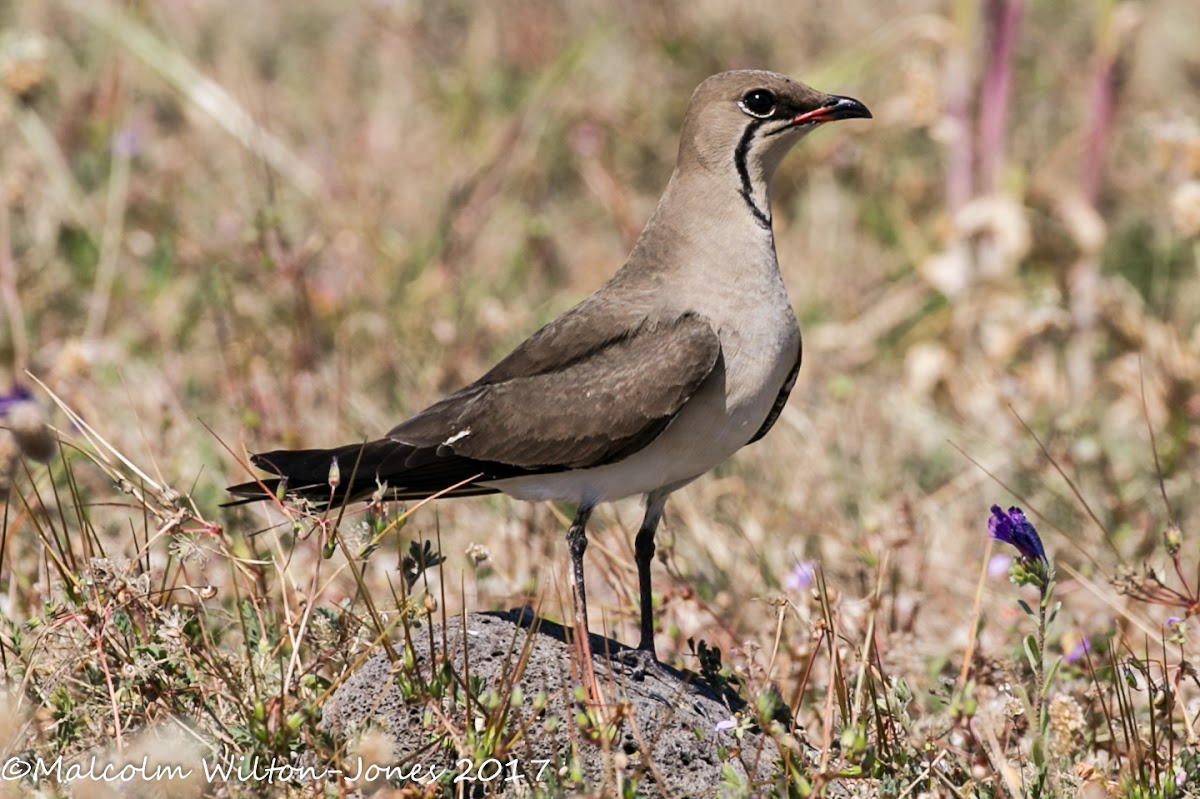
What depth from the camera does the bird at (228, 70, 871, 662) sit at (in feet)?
13.4

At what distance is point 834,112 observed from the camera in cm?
448

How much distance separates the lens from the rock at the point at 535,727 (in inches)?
128

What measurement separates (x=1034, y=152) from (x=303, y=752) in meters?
6.32

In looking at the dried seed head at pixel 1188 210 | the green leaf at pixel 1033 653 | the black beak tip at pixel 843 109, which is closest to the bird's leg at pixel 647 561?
the green leaf at pixel 1033 653

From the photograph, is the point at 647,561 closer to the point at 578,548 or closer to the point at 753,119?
the point at 578,548

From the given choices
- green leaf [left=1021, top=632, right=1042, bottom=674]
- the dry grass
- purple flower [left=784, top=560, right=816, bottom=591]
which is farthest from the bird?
green leaf [left=1021, top=632, right=1042, bottom=674]

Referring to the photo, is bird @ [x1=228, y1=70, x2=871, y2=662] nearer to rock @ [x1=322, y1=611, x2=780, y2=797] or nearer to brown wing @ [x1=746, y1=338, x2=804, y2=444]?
brown wing @ [x1=746, y1=338, x2=804, y2=444]

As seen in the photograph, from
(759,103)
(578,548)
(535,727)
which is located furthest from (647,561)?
(759,103)

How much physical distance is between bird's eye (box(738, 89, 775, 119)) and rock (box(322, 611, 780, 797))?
162cm

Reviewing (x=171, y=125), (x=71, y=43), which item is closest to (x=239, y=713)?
(x=171, y=125)

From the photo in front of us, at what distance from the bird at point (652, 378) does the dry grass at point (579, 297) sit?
0.27 meters

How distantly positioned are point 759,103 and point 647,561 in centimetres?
132

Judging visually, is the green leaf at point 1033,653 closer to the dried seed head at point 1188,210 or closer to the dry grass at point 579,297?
the dry grass at point 579,297

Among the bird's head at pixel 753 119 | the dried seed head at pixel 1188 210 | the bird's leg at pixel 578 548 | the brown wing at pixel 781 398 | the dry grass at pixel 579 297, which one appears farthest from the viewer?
the dried seed head at pixel 1188 210
